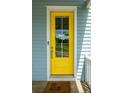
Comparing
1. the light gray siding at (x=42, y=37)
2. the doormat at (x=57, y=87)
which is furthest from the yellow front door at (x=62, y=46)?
the doormat at (x=57, y=87)

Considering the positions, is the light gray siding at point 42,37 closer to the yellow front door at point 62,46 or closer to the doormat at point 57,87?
the yellow front door at point 62,46

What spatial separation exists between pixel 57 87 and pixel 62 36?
2.04 metres

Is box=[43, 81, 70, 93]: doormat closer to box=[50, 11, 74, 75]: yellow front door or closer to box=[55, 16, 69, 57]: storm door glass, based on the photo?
box=[50, 11, 74, 75]: yellow front door

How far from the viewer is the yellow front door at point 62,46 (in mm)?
8453

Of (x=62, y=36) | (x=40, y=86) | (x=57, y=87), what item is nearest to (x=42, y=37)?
(x=62, y=36)

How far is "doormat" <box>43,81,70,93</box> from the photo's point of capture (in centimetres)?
673

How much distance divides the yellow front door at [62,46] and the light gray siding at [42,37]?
408 mm
